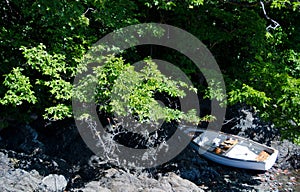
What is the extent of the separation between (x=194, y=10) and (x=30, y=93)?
201 inches

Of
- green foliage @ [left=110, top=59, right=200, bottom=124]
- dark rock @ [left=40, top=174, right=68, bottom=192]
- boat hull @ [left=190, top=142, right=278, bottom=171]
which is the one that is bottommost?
boat hull @ [left=190, top=142, right=278, bottom=171]

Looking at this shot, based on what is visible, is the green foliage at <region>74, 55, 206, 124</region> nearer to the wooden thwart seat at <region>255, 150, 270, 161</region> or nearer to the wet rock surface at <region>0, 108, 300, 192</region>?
the wet rock surface at <region>0, 108, 300, 192</region>

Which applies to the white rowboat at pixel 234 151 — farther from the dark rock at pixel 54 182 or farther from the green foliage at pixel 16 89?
the green foliage at pixel 16 89

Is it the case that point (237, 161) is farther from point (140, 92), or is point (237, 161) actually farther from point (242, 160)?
point (140, 92)

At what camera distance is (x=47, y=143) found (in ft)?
35.3

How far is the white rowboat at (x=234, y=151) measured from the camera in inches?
412

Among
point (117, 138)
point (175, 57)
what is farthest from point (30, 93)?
point (175, 57)

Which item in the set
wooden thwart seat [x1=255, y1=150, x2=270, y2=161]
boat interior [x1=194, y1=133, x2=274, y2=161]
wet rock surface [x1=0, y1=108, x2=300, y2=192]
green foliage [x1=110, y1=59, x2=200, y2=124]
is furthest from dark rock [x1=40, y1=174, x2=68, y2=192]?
wooden thwart seat [x1=255, y1=150, x2=270, y2=161]

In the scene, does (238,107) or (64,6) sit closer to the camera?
(64,6)

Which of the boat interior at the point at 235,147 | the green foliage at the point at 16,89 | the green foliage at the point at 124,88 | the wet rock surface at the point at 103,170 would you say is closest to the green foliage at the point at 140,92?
the green foliage at the point at 124,88

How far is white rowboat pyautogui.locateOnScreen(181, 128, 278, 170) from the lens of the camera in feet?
34.3

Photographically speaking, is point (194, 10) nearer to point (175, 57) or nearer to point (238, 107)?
point (175, 57)

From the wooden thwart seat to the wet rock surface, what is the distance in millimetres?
447

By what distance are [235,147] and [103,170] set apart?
160 inches
